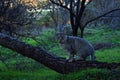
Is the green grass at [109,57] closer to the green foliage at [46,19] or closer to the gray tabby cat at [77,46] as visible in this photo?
the gray tabby cat at [77,46]

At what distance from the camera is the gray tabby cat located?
1297cm

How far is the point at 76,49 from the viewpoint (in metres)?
13.2

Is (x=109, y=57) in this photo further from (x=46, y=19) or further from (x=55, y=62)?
(x=46, y=19)

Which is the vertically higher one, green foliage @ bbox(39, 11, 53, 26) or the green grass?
green foliage @ bbox(39, 11, 53, 26)

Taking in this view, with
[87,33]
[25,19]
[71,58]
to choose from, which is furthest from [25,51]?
[87,33]

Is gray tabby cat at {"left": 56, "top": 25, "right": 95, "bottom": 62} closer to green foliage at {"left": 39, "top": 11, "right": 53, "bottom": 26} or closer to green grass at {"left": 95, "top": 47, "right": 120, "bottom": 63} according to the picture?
green grass at {"left": 95, "top": 47, "right": 120, "bottom": 63}

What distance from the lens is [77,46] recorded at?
43.0 ft

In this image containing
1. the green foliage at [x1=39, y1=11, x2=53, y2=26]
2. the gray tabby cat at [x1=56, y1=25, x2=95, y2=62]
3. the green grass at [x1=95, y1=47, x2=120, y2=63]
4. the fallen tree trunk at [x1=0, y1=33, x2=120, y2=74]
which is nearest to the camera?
the fallen tree trunk at [x1=0, y1=33, x2=120, y2=74]

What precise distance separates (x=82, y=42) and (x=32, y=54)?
6.47ft

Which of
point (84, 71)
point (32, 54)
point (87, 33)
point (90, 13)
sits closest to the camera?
point (84, 71)

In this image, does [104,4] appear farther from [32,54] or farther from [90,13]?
[32,54]

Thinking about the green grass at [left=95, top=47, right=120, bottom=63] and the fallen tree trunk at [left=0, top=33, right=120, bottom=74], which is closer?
the fallen tree trunk at [left=0, top=33, right=120, bottom=74]

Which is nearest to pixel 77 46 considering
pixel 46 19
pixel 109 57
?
pixel 109 57

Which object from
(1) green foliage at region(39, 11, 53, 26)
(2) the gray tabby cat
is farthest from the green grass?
(1) green foliage at region(39, 11, 53, 26)
